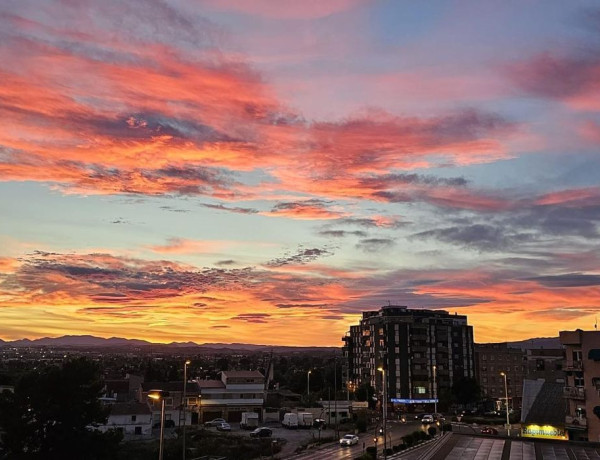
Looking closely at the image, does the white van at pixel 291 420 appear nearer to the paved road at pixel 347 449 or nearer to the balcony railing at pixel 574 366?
the paved road at pixel 347 449

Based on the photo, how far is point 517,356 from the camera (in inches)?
5851

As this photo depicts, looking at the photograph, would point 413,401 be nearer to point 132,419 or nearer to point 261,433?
point 261,433

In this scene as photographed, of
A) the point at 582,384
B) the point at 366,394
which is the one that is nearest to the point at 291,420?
the point at 366,394

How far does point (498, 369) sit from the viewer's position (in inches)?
5797

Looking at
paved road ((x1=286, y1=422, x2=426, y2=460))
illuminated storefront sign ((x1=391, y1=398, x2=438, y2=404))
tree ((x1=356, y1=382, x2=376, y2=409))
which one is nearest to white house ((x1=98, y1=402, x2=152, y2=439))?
paved road ((x1=286, y1=422, x2=426, y2=460))

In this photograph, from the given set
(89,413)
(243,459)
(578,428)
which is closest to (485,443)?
(578,428)

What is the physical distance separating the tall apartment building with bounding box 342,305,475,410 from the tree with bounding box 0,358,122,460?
8264cm

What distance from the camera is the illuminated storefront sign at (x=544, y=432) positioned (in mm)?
70562

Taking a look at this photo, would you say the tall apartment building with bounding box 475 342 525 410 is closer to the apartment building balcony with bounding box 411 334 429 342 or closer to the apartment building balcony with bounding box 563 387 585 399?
the apartment building balcony with bounding box 411 334 429 342

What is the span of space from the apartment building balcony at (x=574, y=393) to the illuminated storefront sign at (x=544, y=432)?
4.31 meters

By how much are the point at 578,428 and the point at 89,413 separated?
5384 cm

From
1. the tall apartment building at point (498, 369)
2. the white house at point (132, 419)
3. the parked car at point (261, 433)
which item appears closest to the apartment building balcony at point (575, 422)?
the parked car at point (261, 433)

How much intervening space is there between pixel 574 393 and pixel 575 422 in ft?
10.8

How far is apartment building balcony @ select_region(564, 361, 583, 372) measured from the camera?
6931 centimetres
